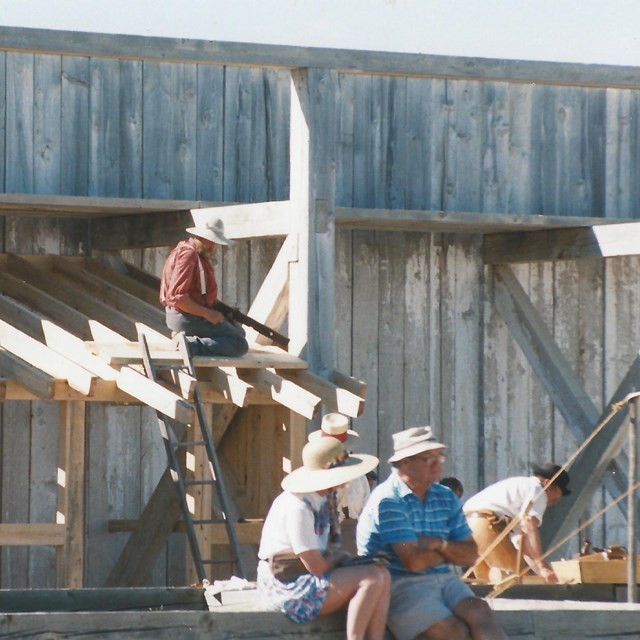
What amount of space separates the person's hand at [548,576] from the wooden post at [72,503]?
11.8 ft

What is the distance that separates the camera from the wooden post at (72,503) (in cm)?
1397

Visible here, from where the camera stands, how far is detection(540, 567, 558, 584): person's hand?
13135 mm

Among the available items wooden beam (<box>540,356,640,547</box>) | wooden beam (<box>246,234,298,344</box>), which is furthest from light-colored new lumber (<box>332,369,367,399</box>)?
wooden beam (<box>540,356,640,547</box>)

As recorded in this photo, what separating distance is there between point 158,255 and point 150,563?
9.67ft

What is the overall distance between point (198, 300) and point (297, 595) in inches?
192

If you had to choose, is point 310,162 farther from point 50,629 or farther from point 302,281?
point 50,629

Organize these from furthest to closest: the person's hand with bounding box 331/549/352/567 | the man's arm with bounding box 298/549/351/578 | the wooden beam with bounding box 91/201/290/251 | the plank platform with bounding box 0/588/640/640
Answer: the wooden beam with bounding box 91/201/290/251 < the person's hand with bounding box 331/549/352/567 < the man's arm with bounding box 298/549/351/578 < the plank platform with bounding box 0/588/640/640

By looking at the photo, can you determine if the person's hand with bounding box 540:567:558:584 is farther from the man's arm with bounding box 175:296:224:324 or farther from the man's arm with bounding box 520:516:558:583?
the man's arm with bounding box 175:296:224:324

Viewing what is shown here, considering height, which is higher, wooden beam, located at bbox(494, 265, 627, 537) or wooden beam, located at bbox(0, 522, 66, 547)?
wooden beam, located at bbox(494, 265, 627, 537)

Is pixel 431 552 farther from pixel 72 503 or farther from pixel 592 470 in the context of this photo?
pixel 592 470

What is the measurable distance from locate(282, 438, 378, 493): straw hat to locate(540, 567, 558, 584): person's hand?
3.34 m

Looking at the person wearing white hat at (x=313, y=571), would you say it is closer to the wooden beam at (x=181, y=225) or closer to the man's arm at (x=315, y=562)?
the man's arm at (x=315, y=562)

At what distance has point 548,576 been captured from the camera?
43.3ft

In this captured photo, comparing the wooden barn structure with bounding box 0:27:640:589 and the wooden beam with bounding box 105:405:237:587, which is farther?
the wooden beam with bounding box 105:405:237:587
